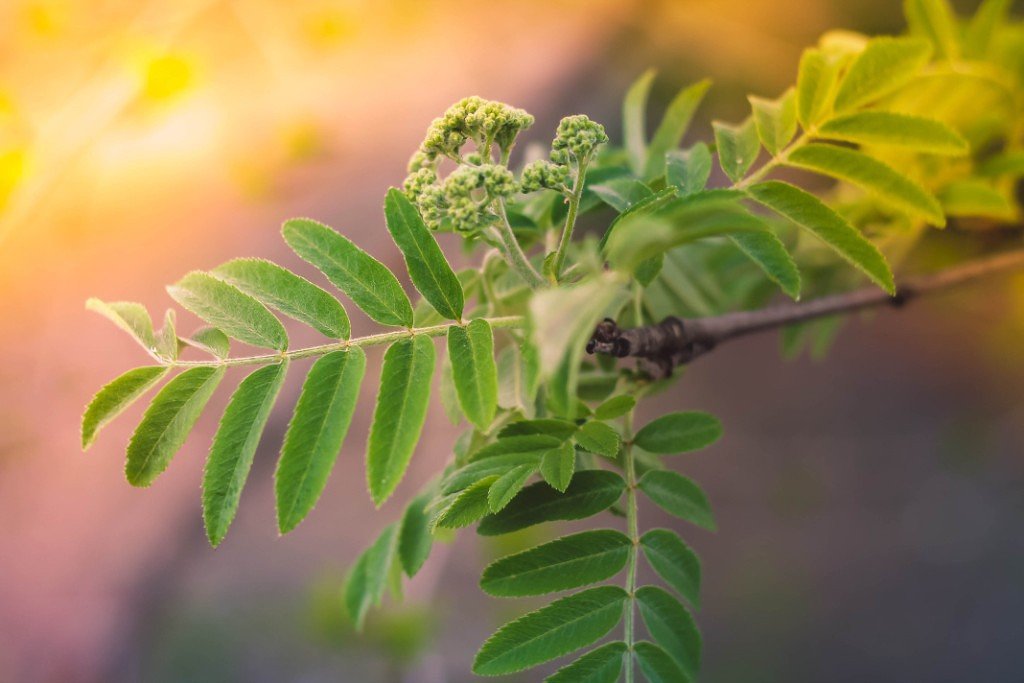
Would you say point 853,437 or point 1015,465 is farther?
point 853,437

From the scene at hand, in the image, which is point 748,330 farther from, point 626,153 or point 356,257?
point 356,257

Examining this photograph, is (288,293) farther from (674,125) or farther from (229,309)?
(674,125)

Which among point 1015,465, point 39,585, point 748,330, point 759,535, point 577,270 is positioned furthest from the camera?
point 39,585

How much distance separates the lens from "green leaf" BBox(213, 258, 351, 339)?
67 centimetres

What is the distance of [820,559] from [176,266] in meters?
2.65

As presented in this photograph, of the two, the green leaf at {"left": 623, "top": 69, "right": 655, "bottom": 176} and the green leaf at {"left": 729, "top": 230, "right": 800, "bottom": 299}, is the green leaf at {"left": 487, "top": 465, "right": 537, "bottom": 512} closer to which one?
the green leaf at {"left": 729, "top": 230, "right": 800, "bottom": 299}

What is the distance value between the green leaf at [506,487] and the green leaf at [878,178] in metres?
0.47

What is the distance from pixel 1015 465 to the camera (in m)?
2.14

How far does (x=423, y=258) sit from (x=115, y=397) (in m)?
0.32

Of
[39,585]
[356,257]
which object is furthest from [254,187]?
[356,257]

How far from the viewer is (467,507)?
623 millimetres

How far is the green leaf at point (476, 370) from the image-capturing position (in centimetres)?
62

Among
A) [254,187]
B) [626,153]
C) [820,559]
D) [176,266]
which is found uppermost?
[254,187]

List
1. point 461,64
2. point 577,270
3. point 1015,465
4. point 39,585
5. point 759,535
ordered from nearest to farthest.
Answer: point 577,270, point 1015,465, point 759,535, point 39,585, point 461,64
